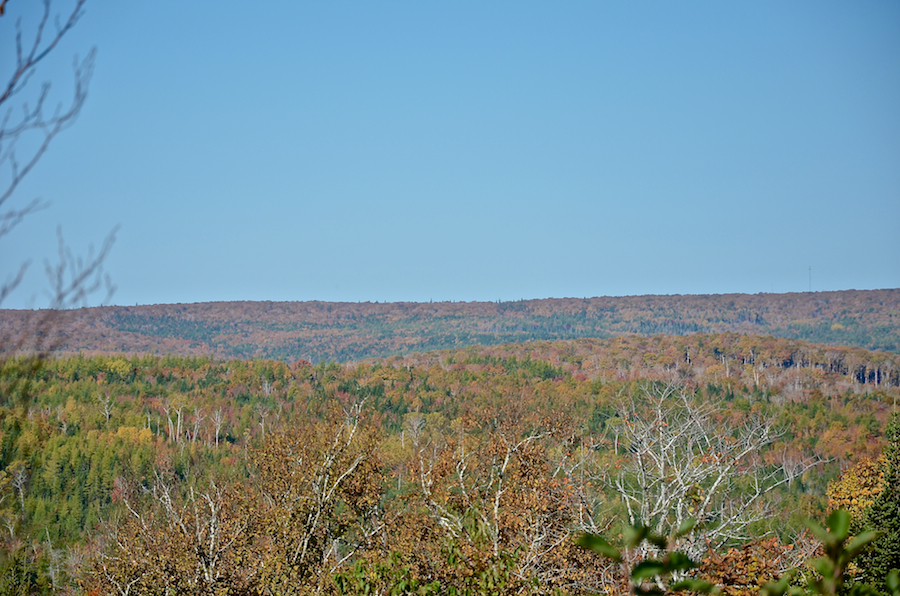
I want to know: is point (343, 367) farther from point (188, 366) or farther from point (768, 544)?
point (768, 544)

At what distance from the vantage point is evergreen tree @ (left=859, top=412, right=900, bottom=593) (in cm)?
2461

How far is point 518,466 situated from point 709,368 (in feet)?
509

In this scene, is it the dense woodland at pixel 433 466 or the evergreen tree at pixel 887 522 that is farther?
the evergreen tree at pixel 887 522

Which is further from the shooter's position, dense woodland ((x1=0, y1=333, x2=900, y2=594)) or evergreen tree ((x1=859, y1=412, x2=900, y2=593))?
evergreen tree ((x1=859, y1=412, x2=900, y2=593))

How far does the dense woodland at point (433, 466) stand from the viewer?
1267cm

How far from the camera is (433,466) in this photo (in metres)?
19.8

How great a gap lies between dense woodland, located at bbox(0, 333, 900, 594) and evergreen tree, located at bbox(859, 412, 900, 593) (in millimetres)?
246

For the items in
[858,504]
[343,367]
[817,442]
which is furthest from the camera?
[343,367]

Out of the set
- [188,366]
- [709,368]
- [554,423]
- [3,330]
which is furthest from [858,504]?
[188,366]

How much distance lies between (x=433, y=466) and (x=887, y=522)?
17355 mm

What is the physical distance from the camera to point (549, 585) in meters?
12.1

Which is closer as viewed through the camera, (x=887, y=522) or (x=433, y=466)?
(x=433, y=466)

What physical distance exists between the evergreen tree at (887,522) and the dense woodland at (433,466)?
246 mm

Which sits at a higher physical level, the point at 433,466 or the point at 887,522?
the point at 433,466
